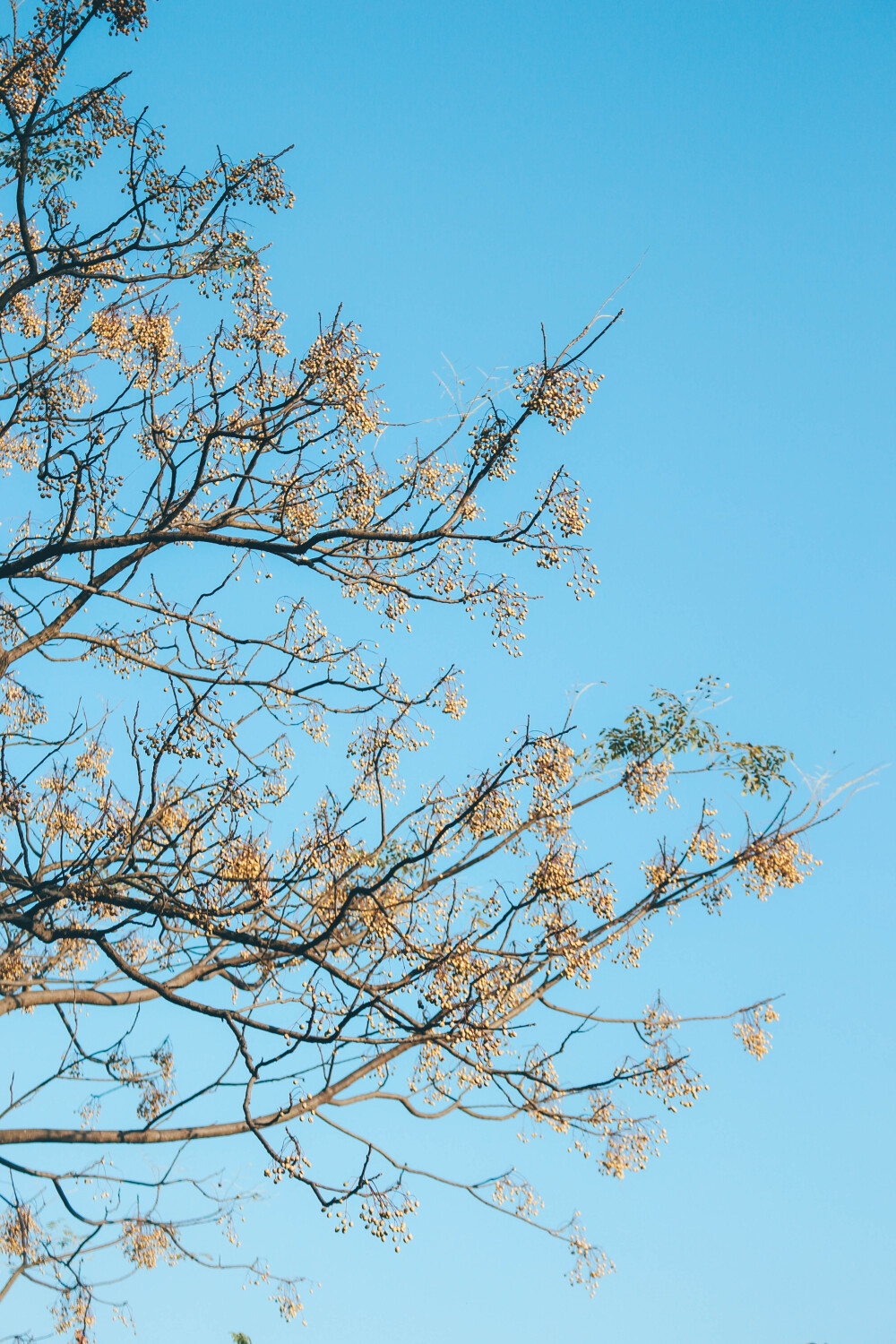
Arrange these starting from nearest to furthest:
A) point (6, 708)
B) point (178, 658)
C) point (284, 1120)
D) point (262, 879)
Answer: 1. point (262, 879)
2. point (284, 1120)
3. point (178, 658)
4. point (6, 708)

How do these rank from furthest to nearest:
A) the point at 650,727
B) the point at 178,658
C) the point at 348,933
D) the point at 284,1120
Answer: the point at 178,658, the point at 650,727, the point at 348,933, the point at 284,1120

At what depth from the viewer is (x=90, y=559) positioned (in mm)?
10180

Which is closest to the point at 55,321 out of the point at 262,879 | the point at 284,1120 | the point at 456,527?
the point at 456,527

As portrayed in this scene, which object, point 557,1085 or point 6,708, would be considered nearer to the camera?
point 557,1085

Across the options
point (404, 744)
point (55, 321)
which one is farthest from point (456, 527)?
point (55, 321)

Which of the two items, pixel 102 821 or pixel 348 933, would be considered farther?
pixel 348 933

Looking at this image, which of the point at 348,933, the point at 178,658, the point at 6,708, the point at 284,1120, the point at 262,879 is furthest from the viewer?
the point at 6,708

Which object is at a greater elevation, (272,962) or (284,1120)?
(272,962)

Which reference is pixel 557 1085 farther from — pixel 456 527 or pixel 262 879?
pixel 456 527

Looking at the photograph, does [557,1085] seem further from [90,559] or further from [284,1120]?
[90,559]

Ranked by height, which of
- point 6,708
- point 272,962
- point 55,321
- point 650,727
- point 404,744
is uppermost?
point 55,321

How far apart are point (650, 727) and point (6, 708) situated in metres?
7.44

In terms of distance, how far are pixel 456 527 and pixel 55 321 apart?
571cm

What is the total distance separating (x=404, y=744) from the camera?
10109 millimetres
